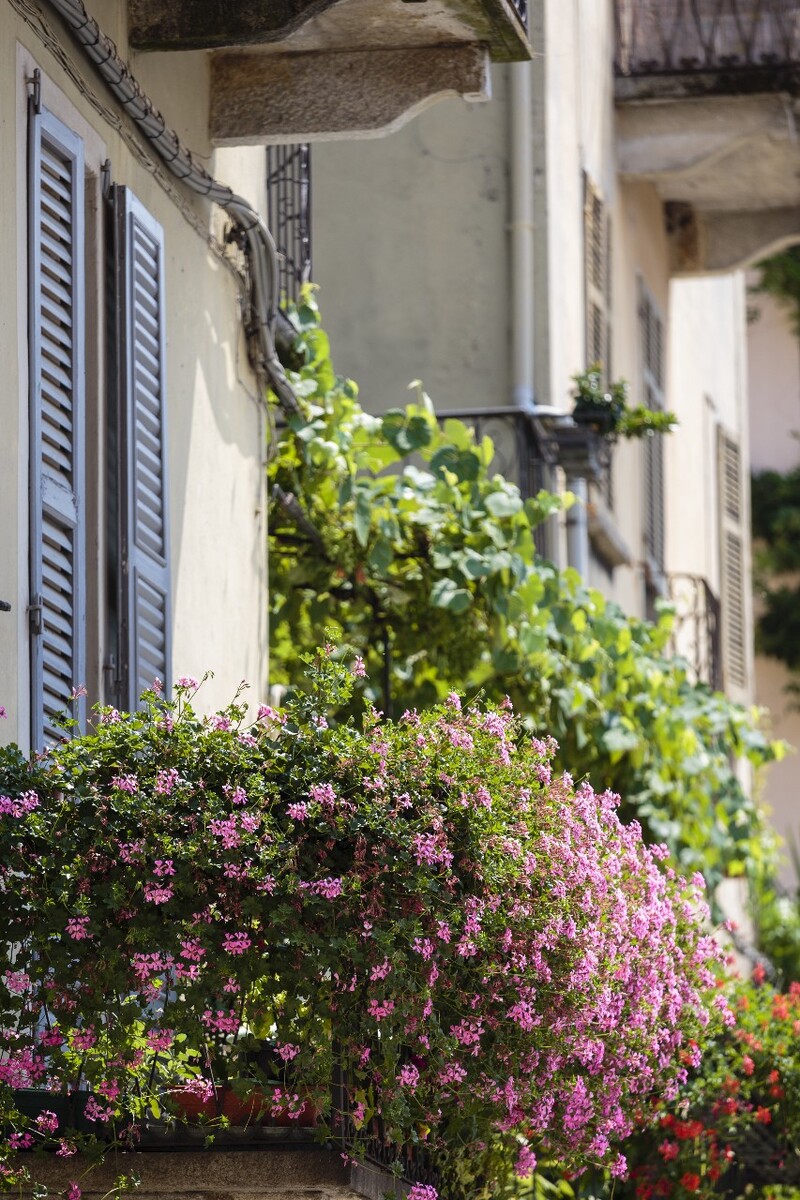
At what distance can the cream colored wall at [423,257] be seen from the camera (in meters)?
12.0

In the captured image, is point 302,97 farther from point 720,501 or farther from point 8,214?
point 720,501

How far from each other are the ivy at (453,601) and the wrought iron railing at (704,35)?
13.9 ft

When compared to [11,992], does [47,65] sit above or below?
above

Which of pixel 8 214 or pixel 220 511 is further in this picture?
pixel 220 511

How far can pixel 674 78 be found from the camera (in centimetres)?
1402


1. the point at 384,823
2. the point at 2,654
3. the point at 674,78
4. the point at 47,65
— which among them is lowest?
the point at 384,823

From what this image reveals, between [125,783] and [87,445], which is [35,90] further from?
[125,783]

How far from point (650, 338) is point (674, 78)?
255 centimetres

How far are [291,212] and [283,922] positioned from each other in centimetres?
576

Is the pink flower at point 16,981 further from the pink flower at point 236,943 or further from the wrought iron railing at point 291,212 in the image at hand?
the wrought iron railing at point 291,212

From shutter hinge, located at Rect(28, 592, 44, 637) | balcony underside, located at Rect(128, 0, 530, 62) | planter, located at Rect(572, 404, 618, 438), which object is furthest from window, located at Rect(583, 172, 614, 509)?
shutter hinge, located at Rect(28, 592, 44, 637)

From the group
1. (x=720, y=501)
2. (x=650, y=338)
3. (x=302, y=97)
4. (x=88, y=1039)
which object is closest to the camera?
(x=88, y=1039)

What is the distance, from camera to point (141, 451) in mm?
6824

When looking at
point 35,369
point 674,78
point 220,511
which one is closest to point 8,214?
point 35,369
